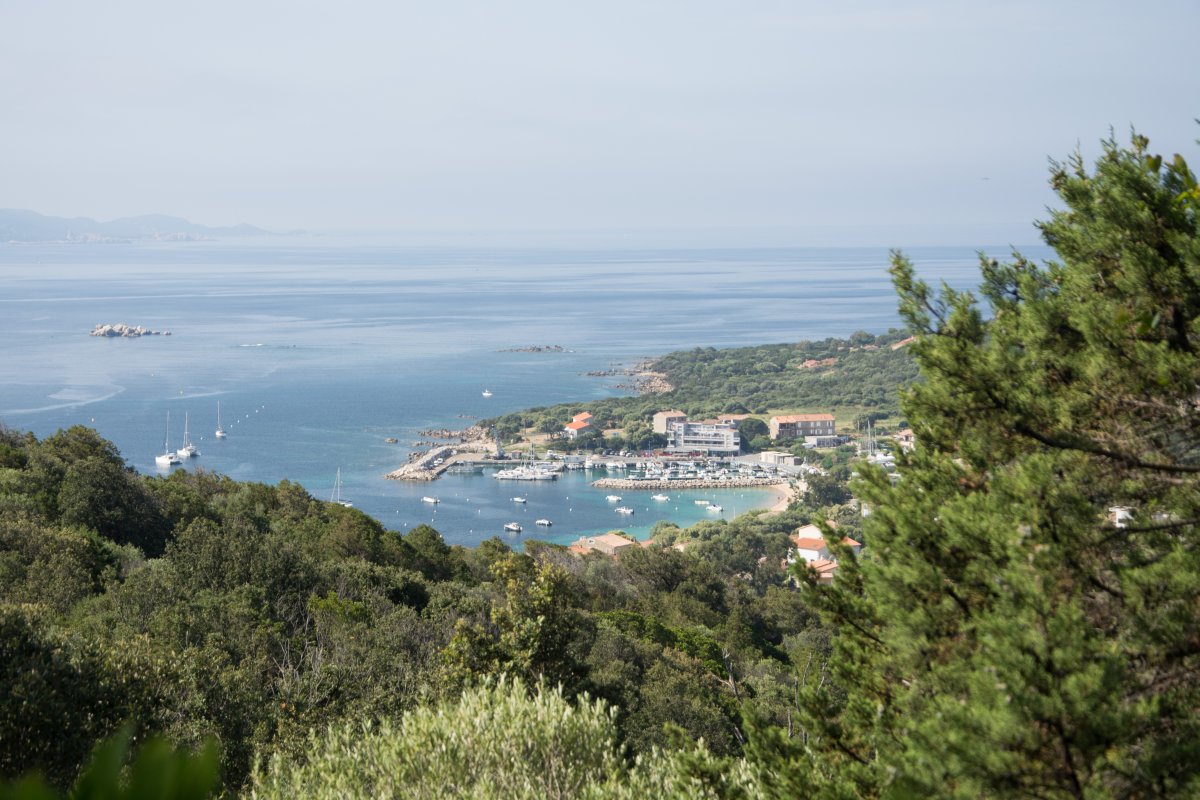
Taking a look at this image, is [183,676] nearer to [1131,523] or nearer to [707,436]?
[1131,523]

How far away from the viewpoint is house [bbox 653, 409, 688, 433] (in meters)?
42.8

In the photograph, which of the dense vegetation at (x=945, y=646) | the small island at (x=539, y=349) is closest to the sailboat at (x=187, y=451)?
the small island at (x=539, y=349)

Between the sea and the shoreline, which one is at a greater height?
the sea

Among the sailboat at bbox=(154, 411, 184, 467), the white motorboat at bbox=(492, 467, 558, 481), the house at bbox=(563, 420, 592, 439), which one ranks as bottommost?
the white motorboat at bbox=(492, 467, 558, 481)

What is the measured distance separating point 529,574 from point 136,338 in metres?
59.7

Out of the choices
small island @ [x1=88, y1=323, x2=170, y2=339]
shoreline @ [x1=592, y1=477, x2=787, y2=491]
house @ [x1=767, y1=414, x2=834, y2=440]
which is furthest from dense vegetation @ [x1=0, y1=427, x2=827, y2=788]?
small island @ [x1=88, y1=323, x2=170, y2=339]

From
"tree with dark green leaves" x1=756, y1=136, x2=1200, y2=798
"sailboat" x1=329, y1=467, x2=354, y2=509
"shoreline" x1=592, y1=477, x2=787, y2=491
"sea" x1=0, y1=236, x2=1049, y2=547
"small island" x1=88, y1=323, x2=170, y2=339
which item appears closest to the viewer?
"tree with dark green leaves" x1=756, y1=136, x2=1200, y2=798

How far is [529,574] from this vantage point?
40.1 ft

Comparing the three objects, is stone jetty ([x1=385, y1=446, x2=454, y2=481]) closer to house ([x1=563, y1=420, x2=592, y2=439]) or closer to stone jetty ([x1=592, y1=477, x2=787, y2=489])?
house ([x1=563, y1=420, x2=592, y2=439])

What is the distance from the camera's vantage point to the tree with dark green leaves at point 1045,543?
2488mm

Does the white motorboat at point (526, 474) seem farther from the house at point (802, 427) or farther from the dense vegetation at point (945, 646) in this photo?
the dense vegetation at point (945, 646)

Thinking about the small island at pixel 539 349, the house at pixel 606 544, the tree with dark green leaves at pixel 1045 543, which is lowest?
the house at pixel 606 544

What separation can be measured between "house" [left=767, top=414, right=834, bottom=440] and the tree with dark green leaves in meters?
38.4

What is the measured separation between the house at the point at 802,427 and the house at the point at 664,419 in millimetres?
3901
